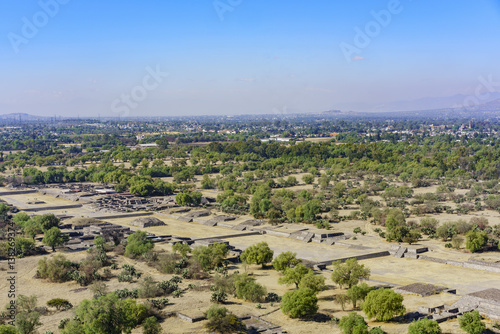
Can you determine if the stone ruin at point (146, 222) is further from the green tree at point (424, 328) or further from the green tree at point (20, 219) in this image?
the green tree at point (424, 328)

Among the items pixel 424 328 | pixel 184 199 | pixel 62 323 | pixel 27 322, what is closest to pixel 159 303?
pixel 62 323

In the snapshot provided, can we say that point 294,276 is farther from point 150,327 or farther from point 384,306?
point 150,327

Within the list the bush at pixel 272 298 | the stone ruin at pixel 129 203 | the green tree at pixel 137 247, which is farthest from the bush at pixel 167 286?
the stone ruin at pixel 129 203

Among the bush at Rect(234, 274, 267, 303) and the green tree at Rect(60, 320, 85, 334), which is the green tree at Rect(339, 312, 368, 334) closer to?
the bush at Rect(234, 274, 267, 303)

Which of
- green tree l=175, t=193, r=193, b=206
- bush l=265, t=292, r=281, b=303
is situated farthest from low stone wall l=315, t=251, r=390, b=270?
green tree l=175, t=193, r=193, b=206

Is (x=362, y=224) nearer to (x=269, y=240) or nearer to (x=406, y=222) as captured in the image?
(x=406, y=222)

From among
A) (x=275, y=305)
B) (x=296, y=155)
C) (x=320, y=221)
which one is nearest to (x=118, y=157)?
(x=296, y=155)
